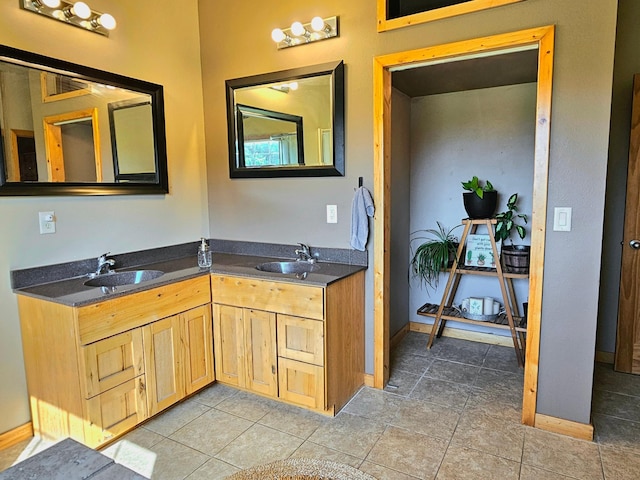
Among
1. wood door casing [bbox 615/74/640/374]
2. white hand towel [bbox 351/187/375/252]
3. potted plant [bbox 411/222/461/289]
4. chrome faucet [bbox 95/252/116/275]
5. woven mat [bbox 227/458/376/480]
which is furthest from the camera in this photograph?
potted plant [bbox 411/222/461/289]

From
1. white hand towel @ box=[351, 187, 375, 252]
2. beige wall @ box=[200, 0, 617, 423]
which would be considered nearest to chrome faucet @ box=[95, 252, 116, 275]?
beige wall @ box=[200, 0, 617, 423]

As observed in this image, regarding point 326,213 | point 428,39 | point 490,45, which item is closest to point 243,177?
point 326,213

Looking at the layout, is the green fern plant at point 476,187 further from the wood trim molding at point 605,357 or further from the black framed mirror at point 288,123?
the wood trim molding at point 605,357

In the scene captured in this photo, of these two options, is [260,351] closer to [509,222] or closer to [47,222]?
[47,222]

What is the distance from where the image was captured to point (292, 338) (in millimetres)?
2436

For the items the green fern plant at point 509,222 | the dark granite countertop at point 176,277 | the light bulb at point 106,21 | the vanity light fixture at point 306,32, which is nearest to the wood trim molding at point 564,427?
the dark granite countertop at point 176,277

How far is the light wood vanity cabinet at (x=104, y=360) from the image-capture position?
2.02 m

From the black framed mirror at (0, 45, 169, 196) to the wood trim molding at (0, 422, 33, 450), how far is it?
1.24 m

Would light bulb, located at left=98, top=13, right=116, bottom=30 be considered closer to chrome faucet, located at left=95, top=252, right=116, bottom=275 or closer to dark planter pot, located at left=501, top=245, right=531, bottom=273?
chrome faucet, located at left=95, top=252, right=116, bottom=275

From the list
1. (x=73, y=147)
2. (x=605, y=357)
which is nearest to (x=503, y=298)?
(x=605, y=357)

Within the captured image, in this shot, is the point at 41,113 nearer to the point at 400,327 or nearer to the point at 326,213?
the point at 326,213

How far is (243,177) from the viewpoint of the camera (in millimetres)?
3104

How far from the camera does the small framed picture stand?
10.9 ft

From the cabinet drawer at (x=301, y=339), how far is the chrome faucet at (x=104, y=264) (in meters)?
1.09
